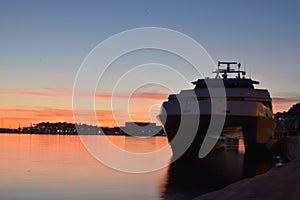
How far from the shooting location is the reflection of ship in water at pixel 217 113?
46188mm

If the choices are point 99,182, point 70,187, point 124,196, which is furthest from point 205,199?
point 99,182

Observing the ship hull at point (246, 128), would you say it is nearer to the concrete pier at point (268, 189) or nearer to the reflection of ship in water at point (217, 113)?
the reflection of ship in water at point (217, 113)

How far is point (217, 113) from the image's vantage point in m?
46.3

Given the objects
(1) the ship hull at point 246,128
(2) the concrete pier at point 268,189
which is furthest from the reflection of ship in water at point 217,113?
(2) the concrete pier at point 268,189

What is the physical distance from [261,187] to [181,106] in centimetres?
3622

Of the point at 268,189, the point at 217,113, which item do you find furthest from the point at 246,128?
the point at 268,189

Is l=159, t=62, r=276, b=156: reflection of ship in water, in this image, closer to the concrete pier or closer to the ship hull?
the ship hull

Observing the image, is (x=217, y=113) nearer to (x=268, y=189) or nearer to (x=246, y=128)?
(x=246, y=128)

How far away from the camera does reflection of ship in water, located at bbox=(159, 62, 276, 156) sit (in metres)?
46.2

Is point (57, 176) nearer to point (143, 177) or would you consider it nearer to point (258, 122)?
point (143, 177)

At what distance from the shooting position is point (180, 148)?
53.5 m

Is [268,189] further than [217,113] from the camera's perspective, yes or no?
No

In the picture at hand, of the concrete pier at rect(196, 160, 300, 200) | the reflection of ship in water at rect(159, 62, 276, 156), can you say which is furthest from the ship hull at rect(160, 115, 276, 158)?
the concrete pier at rect(196, 160, 300, 200)

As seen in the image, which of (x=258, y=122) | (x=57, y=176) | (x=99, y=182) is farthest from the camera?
(x=258, y=122)
